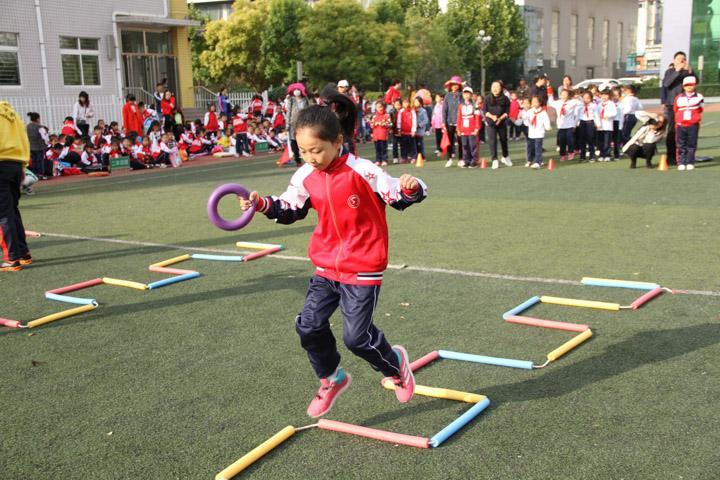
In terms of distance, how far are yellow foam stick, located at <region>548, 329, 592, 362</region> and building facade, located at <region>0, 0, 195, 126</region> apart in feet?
76.0

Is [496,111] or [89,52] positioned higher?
[89,52]

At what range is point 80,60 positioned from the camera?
93.2 ft

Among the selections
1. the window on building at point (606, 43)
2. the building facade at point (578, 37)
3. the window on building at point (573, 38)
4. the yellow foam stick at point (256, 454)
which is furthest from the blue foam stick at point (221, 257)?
the window on building at point (606, 43)

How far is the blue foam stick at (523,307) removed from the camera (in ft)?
20.0

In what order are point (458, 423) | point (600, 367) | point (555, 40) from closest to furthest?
point (458, 423), point (600, 367), point (555, 40)

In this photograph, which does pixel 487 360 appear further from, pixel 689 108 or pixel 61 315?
pixel 689 108

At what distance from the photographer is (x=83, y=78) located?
28.6 metres

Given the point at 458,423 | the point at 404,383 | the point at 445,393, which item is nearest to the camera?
the point at 458,423

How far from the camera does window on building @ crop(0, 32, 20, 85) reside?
85.1 ft

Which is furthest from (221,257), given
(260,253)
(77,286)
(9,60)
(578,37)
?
(578,37)

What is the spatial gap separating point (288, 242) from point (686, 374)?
5799 millimetres

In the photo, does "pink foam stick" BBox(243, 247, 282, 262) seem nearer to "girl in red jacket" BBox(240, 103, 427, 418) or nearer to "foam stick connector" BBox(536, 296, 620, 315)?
"foam stick connector" BBox(536, 296, 620, 315)

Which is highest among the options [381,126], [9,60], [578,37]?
[578,37]

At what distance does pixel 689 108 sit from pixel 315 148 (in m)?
13.0
